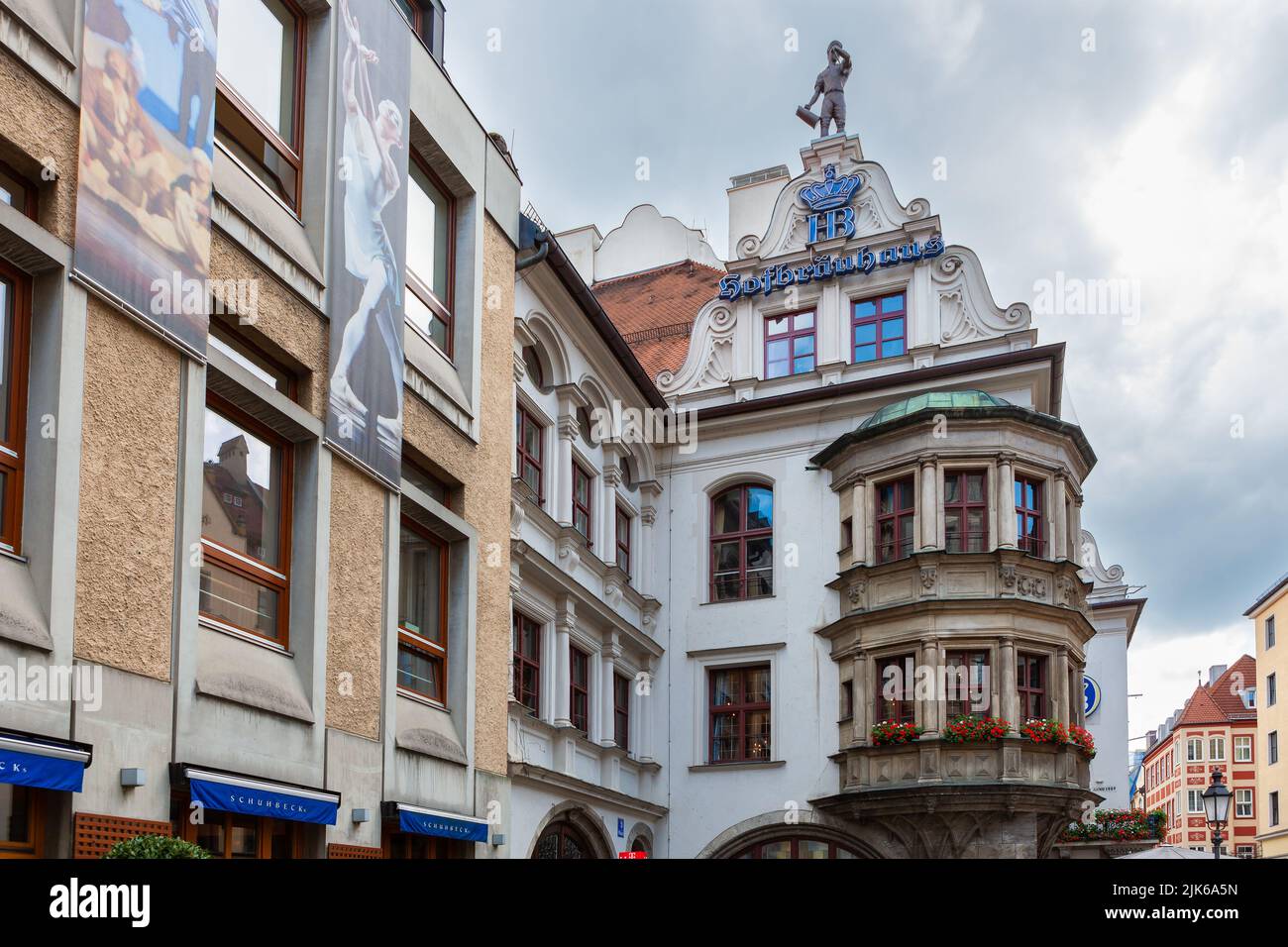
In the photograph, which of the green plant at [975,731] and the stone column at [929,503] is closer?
the green plant at [975,731]

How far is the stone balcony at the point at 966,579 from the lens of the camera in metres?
25.8

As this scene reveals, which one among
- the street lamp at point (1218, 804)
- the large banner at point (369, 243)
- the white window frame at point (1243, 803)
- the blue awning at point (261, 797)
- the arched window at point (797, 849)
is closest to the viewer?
the blue awning at point (261, 797)

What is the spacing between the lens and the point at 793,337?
2992 cm

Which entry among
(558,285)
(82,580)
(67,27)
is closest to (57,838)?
(82,580)

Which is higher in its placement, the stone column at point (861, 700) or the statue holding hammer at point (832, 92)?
the statue holding hammer at point (832, 92)

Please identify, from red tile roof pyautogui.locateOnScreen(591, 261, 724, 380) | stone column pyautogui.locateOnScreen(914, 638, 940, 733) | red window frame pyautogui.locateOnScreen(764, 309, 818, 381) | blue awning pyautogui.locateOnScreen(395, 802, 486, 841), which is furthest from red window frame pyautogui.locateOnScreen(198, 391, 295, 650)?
red tile roof pyautogui.locateOnScreen(591, 261, 724, 380)

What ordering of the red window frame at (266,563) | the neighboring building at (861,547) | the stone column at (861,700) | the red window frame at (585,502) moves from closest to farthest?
the red window frame at (266,563) → the red window frame at (585,502) → the neighboring building at (861,547) → the stone column at (861,700)

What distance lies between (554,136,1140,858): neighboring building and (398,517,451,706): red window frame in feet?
38.8

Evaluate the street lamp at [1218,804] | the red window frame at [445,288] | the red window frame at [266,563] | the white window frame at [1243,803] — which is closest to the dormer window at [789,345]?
the street lamp at [1218,804]

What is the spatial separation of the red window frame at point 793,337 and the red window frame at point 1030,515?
5049 mm

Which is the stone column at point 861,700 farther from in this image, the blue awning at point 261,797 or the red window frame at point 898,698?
the blue awning at point 261,797

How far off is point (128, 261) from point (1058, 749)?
19.8 meters

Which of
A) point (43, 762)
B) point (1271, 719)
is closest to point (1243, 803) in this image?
point (1271, 719)
